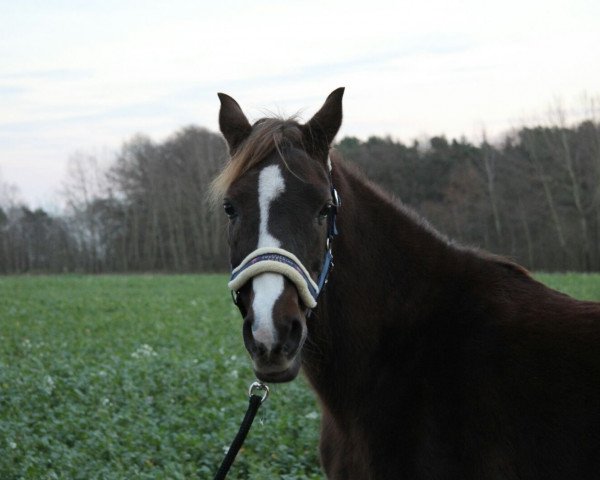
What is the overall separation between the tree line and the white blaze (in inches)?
1667

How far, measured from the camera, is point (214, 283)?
35.9 m

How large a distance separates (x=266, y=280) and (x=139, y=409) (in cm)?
652

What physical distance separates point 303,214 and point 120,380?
8.03 m

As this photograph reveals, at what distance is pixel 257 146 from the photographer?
134 inches

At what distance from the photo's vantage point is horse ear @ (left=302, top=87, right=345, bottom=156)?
140 inches

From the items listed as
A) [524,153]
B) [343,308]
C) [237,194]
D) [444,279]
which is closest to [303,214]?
[237,194]

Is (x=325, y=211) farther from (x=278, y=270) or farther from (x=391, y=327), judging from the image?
(x=391, y=327)

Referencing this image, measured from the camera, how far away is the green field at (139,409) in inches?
269

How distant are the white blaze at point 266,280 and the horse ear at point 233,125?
1.44ft

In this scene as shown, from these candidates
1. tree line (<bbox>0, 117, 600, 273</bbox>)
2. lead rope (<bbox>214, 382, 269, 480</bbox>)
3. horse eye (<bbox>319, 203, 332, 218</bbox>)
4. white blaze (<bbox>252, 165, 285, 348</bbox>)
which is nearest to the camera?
white blaze (<bbox>252, 165, 285, 348</bbox>)

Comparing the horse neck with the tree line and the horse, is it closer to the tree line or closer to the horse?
the horse

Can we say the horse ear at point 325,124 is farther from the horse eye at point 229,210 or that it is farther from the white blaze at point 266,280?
the horse eye at point 229,210

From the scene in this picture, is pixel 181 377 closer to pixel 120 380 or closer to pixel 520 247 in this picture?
pixel 120 380

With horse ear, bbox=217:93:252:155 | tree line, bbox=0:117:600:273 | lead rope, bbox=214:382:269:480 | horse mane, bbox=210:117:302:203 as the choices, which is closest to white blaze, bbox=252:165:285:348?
horse mane, bbox=210:117:302:203
